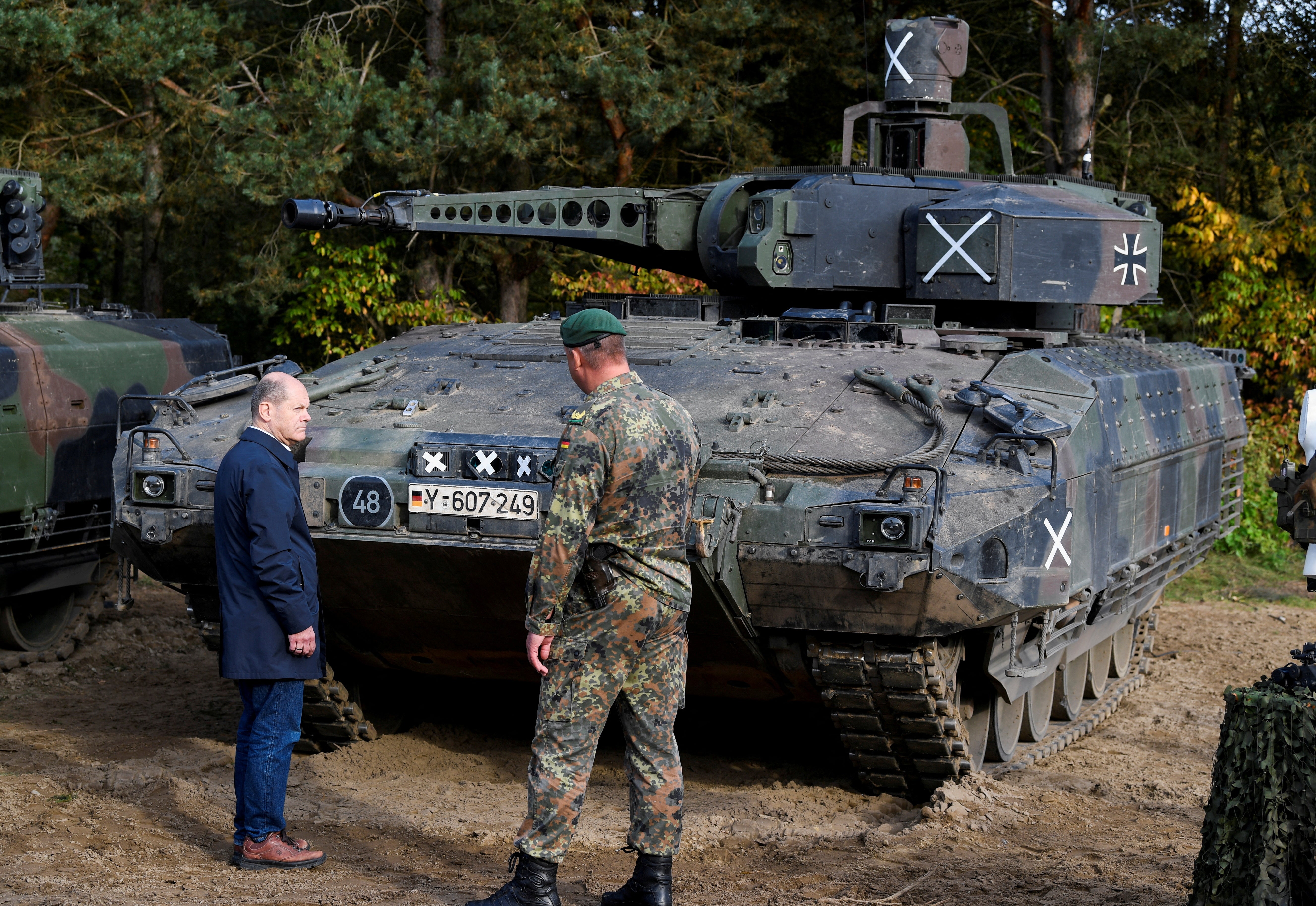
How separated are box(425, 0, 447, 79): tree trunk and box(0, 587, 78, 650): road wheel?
801cm

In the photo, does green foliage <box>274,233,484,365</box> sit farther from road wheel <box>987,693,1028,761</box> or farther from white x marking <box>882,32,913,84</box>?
road wheel <box>987,693,1028,761</box>

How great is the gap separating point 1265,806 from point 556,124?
1316 centimetres

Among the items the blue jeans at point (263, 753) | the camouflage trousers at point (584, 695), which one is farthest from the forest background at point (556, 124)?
the camouflage trousers at point (584, 695)

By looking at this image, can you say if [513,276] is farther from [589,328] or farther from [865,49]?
[589,328]

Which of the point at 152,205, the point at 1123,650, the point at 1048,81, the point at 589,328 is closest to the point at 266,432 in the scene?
the point at 589,328

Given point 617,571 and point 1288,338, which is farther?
point 1288,338

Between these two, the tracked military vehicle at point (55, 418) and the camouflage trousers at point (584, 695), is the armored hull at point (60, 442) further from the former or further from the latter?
the camouflage trousers at point (584, 695)

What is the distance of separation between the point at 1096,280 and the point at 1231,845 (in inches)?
170

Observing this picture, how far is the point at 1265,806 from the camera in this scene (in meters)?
4.34

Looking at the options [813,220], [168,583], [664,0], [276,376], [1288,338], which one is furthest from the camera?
[664,0]

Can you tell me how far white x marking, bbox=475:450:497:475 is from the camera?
20.1 feet

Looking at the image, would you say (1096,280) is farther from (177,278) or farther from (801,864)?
(177,278)

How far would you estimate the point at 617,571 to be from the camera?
4715mm

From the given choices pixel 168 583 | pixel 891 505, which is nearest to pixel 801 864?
pixel 891 505
